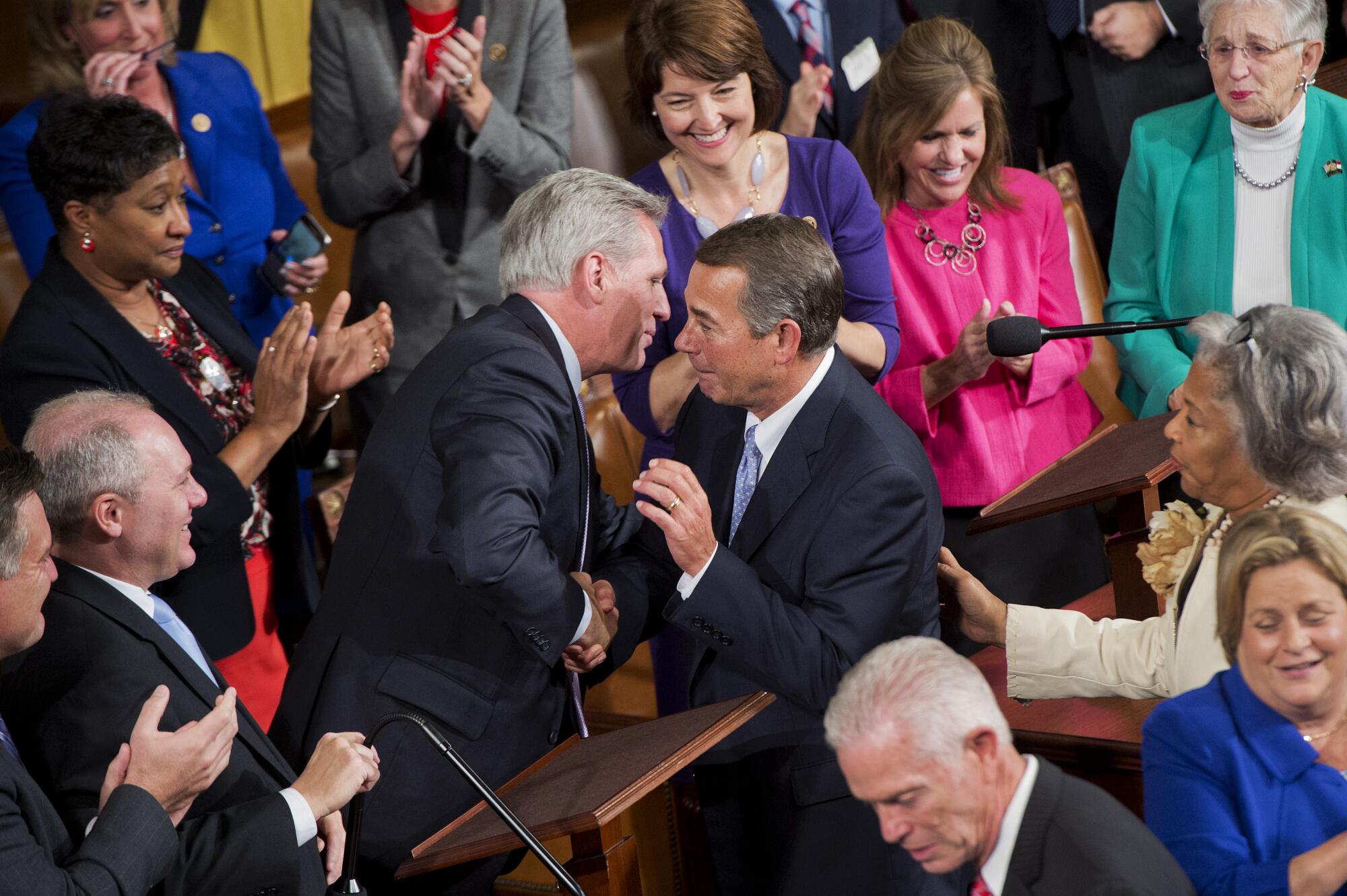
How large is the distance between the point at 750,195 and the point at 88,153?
144 centimetres

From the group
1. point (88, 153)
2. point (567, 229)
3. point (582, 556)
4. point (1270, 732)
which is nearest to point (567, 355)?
point (567, 229)

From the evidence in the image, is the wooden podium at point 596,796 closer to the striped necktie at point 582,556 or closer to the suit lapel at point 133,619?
the striped necktie at point 582,556

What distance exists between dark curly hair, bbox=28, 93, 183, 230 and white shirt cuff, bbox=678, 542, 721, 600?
5.36ft

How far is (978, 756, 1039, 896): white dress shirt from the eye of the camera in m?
1.61

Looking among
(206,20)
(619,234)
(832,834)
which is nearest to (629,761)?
(832,834)

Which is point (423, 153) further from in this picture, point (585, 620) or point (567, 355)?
point (585, 620)

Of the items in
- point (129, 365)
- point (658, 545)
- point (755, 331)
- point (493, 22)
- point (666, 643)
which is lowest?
point (666, 643)

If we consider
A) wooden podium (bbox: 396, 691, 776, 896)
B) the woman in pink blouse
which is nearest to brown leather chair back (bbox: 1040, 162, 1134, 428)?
the woman in pink blouse

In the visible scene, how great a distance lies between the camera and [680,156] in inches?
134

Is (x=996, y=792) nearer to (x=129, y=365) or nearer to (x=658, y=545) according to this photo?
(x=658, y=545)

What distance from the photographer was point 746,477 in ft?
8.50

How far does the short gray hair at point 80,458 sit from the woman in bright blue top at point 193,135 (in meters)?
1.33

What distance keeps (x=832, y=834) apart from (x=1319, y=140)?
1.76m

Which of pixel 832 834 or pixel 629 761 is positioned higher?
pixel 629 761
